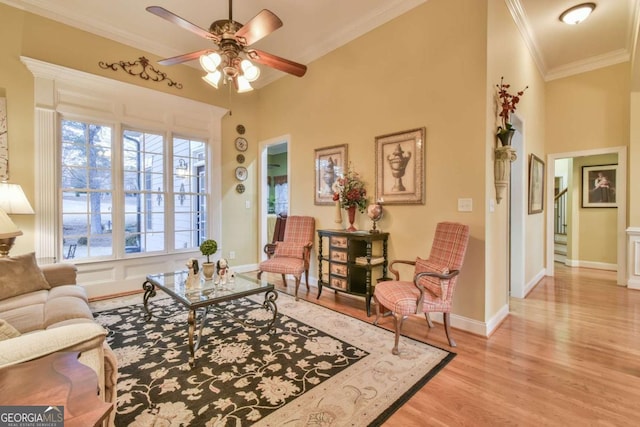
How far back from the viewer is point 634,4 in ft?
10.7

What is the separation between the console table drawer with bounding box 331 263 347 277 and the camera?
3543mm

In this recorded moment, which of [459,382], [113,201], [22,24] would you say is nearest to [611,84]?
[459,382]

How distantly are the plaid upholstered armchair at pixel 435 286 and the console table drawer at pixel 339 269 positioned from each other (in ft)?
2.54

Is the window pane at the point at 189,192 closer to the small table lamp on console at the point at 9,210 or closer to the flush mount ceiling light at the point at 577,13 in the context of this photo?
the small table lamp on console at the point at 9,210

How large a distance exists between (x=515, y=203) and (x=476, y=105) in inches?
74.0

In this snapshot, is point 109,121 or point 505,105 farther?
point 109,121

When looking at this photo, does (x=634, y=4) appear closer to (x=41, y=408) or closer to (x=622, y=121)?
(x=622, y=121)

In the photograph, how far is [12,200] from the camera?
294 cm

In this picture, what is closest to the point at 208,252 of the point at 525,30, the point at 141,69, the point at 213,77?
the point at 213,77

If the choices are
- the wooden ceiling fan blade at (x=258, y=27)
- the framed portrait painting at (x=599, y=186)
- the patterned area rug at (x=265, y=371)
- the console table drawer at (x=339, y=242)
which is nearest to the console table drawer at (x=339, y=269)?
the console table drawer at (x=339, y=242)

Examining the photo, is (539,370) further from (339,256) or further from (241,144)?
(241,144)

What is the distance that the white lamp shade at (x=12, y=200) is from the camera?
114 inches

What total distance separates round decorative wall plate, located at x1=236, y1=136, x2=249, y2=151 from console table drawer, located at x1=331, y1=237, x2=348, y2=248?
273 cm

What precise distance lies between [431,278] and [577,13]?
12.2 ft
